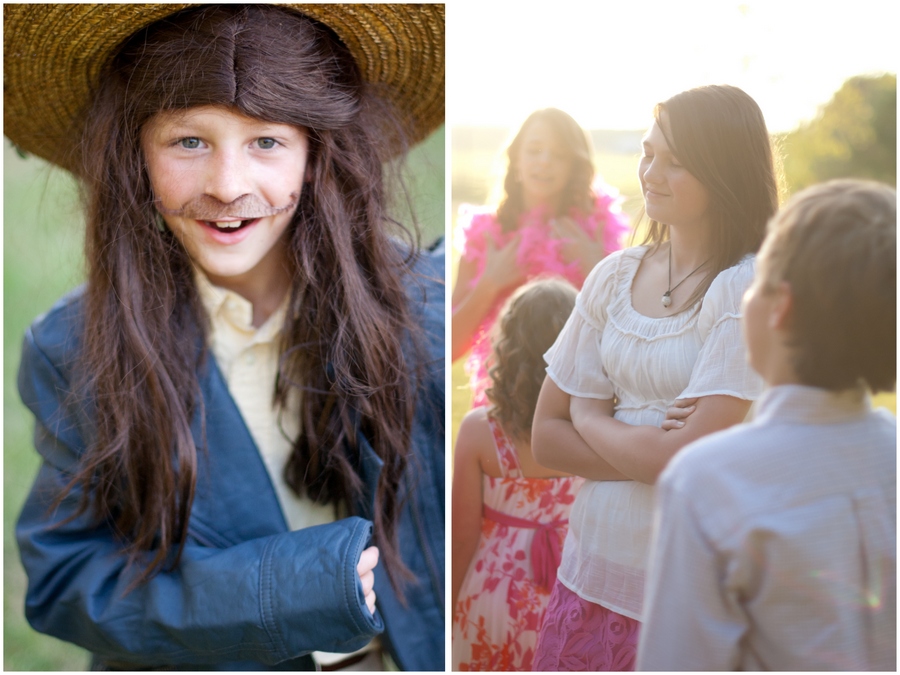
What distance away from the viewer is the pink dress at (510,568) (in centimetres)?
156

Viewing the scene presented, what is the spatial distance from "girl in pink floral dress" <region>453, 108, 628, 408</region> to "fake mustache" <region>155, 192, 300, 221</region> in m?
0.39

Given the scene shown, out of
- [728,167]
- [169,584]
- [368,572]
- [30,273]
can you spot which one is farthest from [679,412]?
[30,273]

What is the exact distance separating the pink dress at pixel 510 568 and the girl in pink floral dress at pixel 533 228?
0.19 m

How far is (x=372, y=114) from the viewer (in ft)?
5.53

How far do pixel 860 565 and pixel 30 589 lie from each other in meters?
1.48

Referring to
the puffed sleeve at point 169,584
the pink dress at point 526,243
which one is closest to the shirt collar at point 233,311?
the puffed sleeve at point 169,584

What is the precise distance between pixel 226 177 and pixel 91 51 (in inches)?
14.3

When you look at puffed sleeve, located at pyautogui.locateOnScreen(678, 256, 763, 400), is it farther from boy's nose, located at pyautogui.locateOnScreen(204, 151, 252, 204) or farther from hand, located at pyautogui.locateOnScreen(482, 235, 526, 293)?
boy's nose, located at pyautogui.locateOnScreen(204, 151, 252, 204)

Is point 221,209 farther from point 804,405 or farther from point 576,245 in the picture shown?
point 804,405

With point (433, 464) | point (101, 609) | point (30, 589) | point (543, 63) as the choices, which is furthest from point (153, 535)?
point (543, 63)

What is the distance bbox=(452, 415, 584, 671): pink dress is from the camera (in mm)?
1557

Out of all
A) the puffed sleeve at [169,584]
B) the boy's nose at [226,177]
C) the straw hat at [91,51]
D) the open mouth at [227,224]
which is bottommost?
the puffed sleeve at [169,584]

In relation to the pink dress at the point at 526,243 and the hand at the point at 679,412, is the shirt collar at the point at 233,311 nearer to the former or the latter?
the pink dress at the point at 526,243

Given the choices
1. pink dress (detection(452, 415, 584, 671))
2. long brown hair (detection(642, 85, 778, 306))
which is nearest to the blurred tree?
long brown hair (detection(642, 85, 778, 306))
